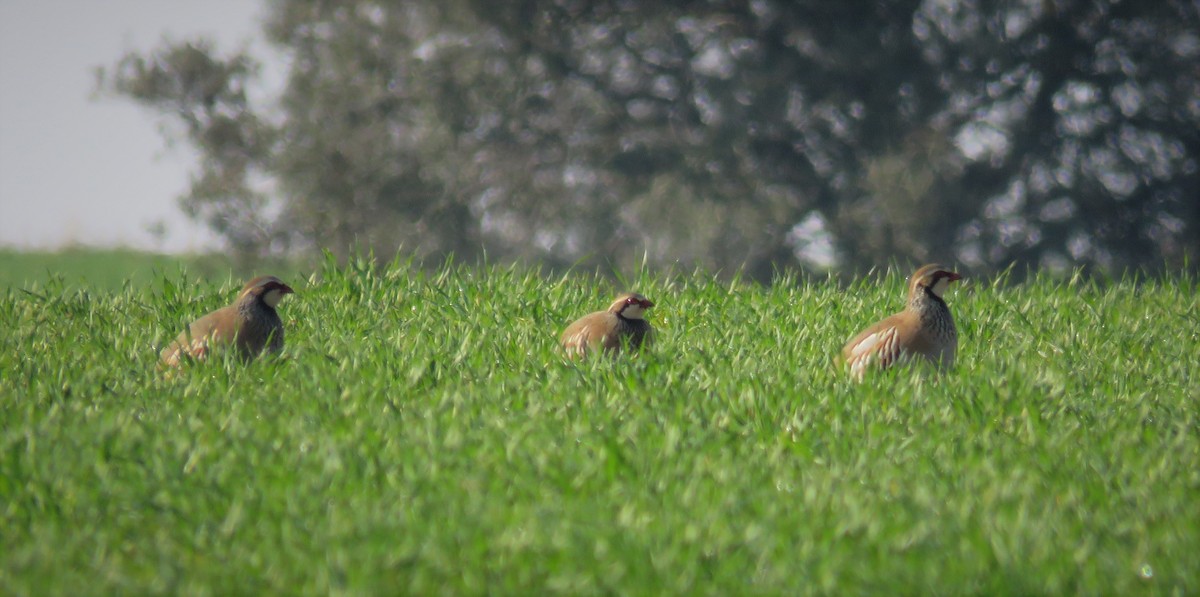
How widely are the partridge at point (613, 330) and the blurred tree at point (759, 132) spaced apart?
491 inches

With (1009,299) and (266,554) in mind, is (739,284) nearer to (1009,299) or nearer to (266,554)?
(1009,299)

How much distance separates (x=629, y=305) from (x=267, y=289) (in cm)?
202

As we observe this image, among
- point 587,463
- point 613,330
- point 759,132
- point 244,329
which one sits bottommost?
point 759,132

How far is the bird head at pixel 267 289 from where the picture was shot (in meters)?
6.31

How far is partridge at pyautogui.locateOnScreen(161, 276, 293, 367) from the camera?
607 centimetres

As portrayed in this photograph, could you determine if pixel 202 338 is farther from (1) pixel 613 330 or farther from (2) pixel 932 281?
(2) pixel 932 281

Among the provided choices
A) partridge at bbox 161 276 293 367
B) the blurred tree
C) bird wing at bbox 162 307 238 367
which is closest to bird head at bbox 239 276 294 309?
partridge at bbox 161 276 293 367

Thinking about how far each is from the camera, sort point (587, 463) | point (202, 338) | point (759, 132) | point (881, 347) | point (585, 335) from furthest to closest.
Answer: point (759, 132), point (585, 335), point (202, 338), point (881, 347), point (587, 463)

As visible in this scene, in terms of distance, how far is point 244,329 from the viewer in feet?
20.3

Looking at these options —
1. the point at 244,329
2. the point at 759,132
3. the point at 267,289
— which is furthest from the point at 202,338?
the point at 759,132

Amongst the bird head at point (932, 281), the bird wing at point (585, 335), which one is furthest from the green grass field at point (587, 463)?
the bird head at point (932, 281)

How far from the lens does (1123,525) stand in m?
4.18

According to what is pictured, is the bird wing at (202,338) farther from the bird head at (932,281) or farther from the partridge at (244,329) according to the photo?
the bird head at (932,281)

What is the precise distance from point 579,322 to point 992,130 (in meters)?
15.9
